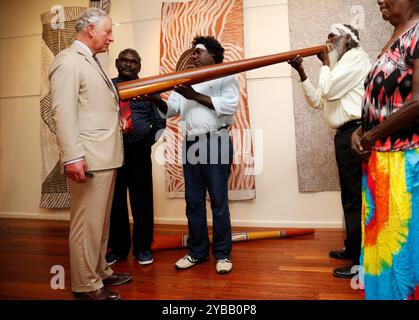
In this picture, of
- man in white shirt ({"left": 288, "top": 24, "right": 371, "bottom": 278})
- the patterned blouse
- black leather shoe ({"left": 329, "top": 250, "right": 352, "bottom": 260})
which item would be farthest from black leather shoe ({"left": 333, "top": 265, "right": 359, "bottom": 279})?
the patterned blouse

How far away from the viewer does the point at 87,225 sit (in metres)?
1.62

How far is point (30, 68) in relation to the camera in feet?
12.1

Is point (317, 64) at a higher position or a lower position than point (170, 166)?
higher

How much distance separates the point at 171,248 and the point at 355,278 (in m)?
1.24

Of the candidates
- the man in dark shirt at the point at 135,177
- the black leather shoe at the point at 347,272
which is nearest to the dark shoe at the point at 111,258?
the man in dark shirt at the point at 135,177

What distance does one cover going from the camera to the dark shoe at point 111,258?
2240 millimetres

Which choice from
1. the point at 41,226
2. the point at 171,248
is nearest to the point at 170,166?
the point at 171,248

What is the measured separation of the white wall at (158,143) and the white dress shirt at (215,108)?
101 centimetres

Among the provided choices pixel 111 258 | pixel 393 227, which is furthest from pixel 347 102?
pixel 111 258

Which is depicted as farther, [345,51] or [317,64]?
[317,64]

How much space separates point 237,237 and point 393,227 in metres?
1.52

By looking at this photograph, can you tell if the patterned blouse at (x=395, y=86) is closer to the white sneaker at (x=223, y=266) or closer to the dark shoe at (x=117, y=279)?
the white sneaker at (x=223, y=266)

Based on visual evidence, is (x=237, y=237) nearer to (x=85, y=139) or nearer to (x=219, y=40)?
(x=85, y=139)
